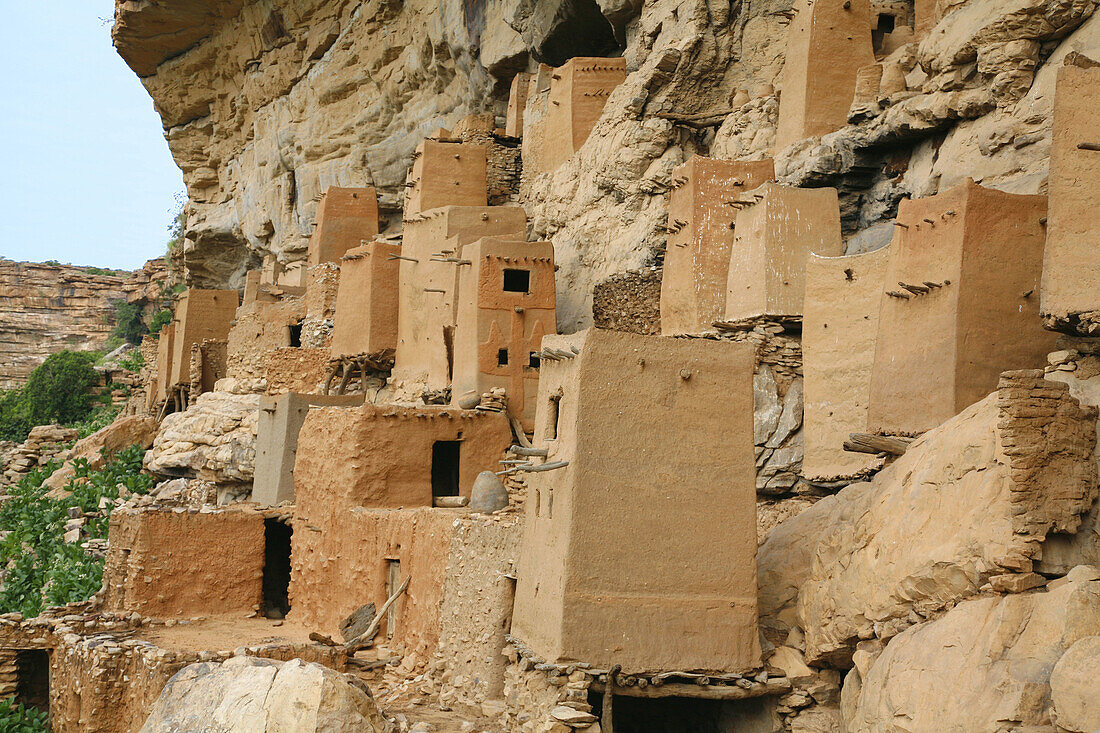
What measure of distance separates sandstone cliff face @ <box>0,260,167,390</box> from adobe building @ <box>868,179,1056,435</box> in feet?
155

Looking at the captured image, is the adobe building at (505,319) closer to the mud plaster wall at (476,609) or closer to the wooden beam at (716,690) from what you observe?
the mud plaster wall at (476,609)

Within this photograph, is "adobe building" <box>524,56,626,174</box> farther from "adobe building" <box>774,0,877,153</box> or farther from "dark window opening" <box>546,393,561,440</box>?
"dark window opening" <box>546,393,561,440</box>

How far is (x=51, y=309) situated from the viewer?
5653 cm

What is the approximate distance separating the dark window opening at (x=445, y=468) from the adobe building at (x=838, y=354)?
5380mm

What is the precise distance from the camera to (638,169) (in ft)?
70.3

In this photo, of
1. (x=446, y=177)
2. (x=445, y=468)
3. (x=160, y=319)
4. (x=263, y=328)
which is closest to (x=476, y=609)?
(x=445, y=468)

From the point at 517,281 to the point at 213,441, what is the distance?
794cm

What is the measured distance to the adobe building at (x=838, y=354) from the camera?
1354 centimetres

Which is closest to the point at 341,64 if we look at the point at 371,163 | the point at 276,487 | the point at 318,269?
the point at 371,163

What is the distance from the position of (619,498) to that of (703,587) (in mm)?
1129

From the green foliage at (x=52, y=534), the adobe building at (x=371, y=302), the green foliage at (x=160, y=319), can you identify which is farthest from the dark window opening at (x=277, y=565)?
the green foliage at (x=160, y=319)

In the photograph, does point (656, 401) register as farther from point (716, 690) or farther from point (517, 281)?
point (517, 281)

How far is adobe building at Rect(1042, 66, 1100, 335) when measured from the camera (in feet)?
31.2

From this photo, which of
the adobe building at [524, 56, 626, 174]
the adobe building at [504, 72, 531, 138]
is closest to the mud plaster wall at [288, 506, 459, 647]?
the adobe building at [524, 56, 626, 174]
